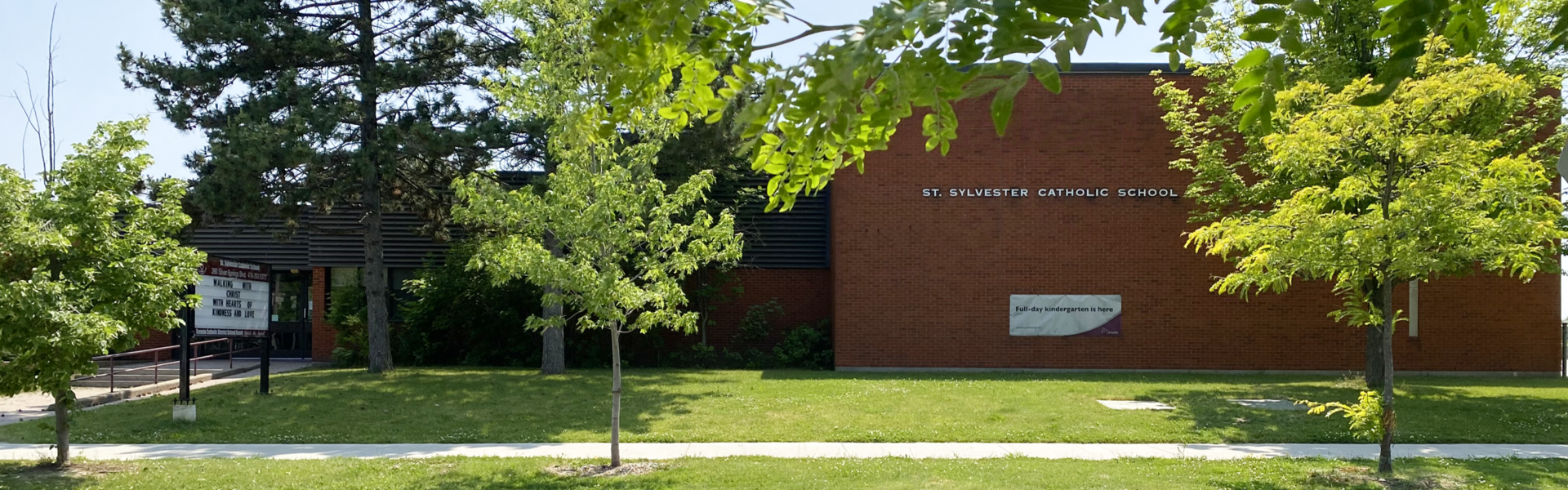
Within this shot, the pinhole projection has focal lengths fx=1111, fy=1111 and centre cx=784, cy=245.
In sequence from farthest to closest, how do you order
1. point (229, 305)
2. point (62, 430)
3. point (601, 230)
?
point (229, 305) → point (601, 230) → point (62, 430)

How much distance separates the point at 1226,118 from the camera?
18.2 metres

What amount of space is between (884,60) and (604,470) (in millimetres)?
7975

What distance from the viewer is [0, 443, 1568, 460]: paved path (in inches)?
450

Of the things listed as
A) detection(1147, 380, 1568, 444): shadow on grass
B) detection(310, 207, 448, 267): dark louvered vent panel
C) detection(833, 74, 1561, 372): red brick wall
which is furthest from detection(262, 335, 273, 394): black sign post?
detection(1147, 380, 1568, 444): shadow on grass

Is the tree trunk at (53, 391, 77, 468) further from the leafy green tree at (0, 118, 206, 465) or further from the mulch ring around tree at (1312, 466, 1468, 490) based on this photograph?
the mulch ring around tree at (1312, 466, 1468, 490)

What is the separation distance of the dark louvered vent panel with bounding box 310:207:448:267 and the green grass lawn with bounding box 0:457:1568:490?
14940 mm

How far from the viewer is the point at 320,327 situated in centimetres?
2625

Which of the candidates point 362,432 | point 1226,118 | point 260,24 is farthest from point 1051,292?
point 260,24

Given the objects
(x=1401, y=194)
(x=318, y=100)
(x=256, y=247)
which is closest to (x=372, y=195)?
(x=318, y=100)

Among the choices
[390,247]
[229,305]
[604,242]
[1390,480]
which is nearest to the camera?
[1390,480]

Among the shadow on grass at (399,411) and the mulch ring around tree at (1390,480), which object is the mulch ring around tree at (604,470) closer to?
the shadow on grass at (399,411)

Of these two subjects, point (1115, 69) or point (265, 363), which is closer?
point (265, 363)

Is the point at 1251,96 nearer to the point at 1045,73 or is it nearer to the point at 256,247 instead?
the point at 1045,73

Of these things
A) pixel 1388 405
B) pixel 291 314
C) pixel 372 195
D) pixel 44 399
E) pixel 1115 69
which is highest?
pixel 1115 69
